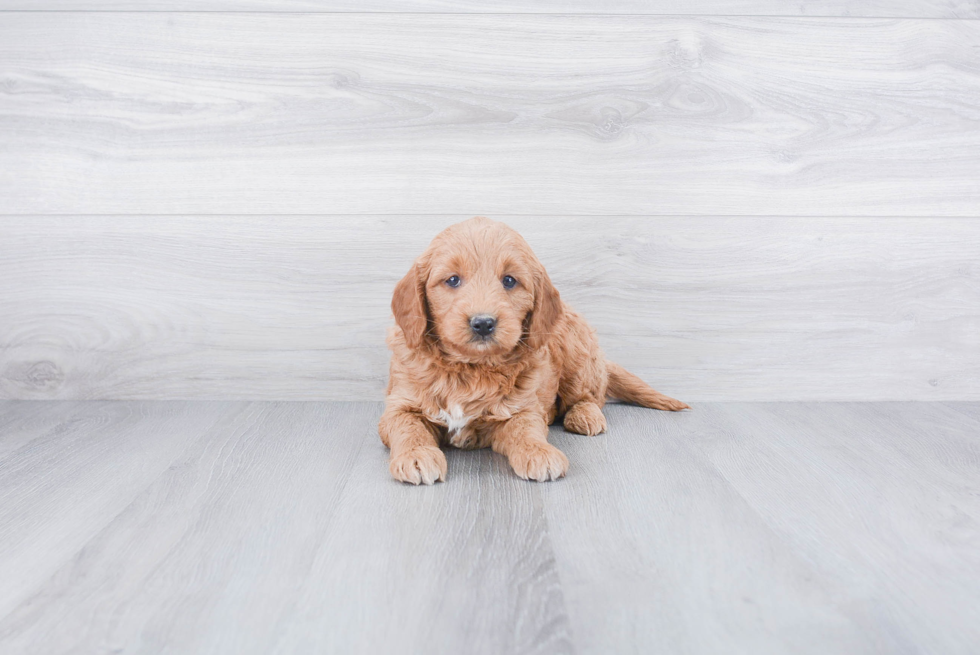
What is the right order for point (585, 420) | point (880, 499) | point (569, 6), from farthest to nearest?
1. point (569, 6)
2. point (585, 420)
3. point (880, 499)

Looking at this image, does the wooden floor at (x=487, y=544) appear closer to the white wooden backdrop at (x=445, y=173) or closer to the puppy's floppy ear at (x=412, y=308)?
the puppy's floppy ear at (x=412, y=308)

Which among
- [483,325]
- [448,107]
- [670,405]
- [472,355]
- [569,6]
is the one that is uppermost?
[569,6]

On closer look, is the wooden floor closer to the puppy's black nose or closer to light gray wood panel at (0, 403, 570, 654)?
light gray wood panel at (0, 403, 570, 654)

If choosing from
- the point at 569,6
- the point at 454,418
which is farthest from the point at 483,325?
the point at 569,6

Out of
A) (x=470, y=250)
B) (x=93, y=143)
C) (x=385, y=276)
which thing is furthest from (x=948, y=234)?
(x=93, y=143)

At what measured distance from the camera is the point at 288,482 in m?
1.48

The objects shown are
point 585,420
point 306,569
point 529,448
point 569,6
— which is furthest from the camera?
point 569,6

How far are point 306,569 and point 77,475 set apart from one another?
756 millimetres

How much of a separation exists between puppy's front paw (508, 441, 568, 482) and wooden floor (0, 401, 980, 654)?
5 cm

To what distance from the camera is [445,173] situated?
212cm

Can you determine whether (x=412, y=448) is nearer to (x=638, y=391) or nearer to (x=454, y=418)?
(x=454, y=418)

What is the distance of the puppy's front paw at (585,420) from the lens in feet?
6.15

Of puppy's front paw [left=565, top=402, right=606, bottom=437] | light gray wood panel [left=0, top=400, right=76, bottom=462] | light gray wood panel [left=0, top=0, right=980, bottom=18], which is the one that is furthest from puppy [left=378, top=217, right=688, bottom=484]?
light gray wood panel [left=0, top=400, right=76, bottom=462]

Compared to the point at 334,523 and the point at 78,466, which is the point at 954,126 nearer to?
the point at 334,523
